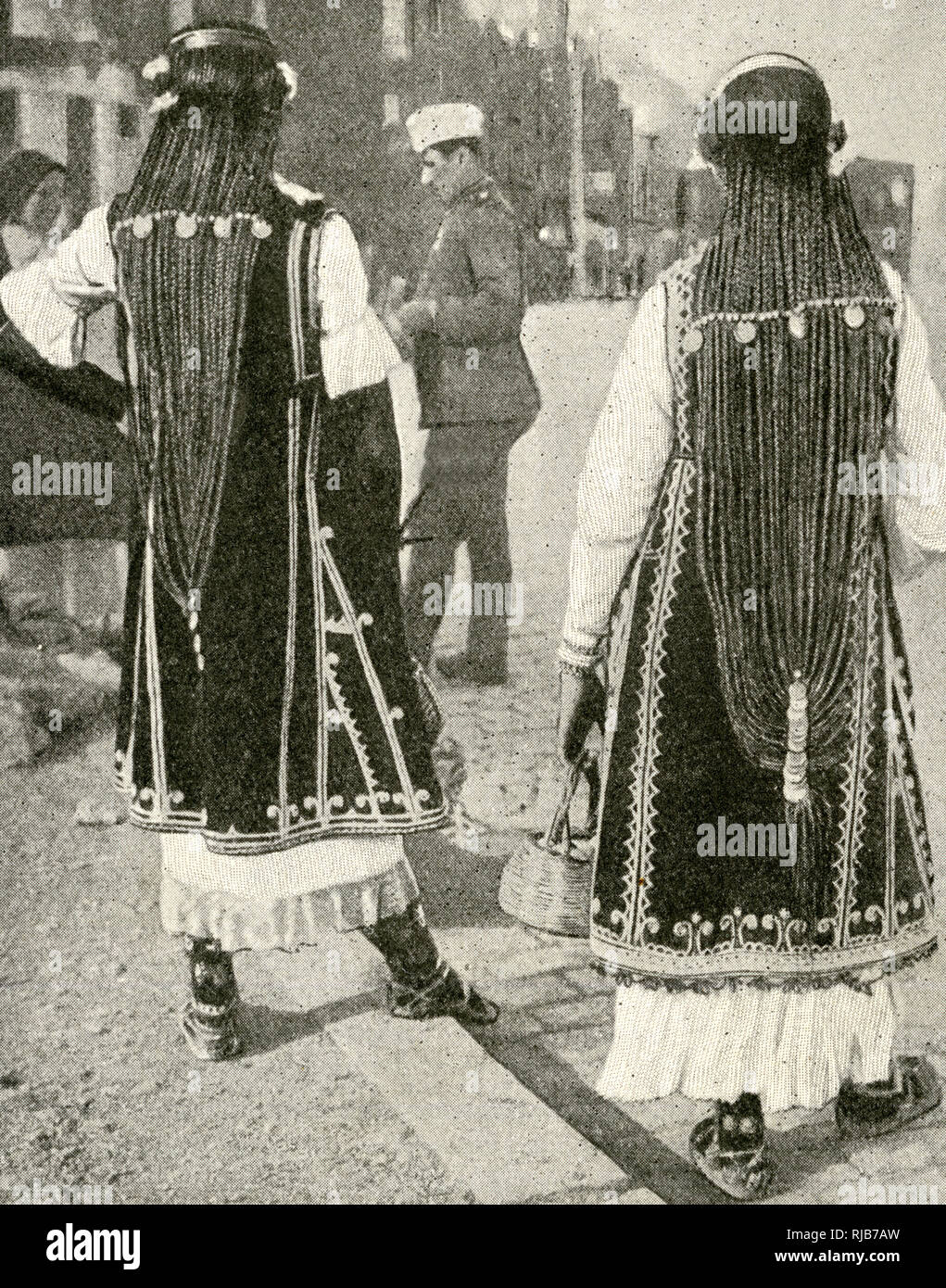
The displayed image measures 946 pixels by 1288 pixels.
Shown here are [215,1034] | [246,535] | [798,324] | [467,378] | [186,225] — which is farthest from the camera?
[467,378]

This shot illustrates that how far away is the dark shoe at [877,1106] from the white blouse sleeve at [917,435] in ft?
3.94

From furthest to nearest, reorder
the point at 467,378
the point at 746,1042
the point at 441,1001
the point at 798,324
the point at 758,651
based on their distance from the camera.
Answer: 1. the point at 467,378
2. the point at 441,1001
3. the point at 746,1042
4. the point at 758,651
5. the point at 798,324

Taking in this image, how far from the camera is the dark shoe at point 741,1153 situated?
3283mm

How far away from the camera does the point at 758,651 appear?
314 centimetres

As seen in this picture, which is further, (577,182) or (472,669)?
(472,669)

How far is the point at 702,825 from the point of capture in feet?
10.5

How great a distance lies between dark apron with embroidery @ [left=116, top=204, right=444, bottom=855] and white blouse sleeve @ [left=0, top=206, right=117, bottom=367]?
18 cm

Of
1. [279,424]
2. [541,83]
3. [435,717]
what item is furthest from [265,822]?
[541,83]

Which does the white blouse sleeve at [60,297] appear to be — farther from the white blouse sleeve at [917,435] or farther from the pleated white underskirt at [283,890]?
the white blouse sleeve at [917,435]

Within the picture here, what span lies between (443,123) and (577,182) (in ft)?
1.21

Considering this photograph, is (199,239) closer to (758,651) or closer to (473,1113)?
(758,651)

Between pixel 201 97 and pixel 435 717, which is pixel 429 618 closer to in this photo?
pixel 435 717

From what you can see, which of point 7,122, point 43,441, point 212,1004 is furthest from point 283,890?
point 7,122

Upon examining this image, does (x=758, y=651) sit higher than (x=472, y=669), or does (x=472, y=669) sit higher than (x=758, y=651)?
(x=758, y=651)
